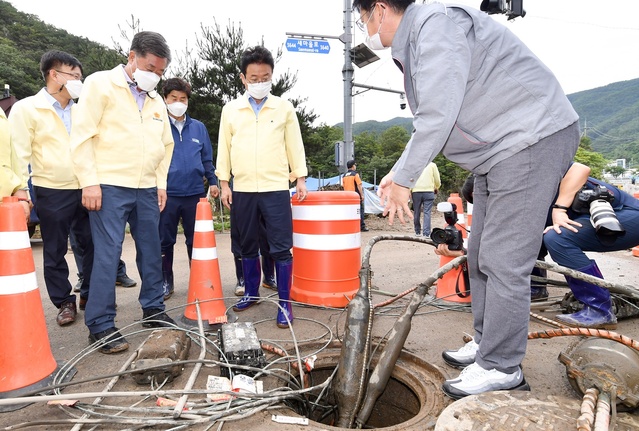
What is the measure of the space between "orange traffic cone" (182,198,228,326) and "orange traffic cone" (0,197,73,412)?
3.68 ft

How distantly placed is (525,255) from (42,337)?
2.64 m

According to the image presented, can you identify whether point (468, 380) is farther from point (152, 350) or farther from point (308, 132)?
point (308, 132)

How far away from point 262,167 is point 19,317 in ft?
6.31

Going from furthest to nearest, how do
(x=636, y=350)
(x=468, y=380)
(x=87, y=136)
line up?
1. (x=87, y=136)
2. (x=468, y=380)
3. (x=636, y=350)

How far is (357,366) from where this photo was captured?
223cm

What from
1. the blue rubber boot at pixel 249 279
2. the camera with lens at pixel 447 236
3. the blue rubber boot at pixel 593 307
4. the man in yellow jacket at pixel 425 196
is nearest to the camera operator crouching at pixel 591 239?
the blue rubber boot at pixel 593 307

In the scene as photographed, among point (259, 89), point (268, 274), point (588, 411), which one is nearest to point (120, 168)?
point (259, 89)

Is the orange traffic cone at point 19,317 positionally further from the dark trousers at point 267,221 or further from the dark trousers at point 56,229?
the dark trousers at point 267,221

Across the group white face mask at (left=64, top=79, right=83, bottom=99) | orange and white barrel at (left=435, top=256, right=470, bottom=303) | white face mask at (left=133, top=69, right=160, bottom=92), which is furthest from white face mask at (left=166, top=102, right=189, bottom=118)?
orange and white barrel at (left=435, top=256, right=470, bottom=303)

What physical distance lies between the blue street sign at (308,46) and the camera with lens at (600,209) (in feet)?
38.0

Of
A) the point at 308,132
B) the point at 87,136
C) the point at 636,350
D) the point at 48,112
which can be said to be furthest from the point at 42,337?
the point at 308,132

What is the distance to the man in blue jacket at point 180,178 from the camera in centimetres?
416

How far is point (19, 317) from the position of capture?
2219 mm

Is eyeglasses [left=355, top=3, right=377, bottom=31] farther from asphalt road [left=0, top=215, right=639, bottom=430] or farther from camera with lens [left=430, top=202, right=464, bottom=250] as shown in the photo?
asphalt road [left=0, top=215, right=639, bottom=430]
